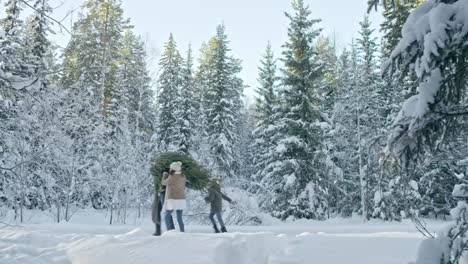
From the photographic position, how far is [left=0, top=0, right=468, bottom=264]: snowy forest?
4.13m

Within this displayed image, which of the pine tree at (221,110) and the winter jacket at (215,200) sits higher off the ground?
the pine tree at (221,110)

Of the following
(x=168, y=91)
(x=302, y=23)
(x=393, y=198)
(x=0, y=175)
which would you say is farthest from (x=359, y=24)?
(x=0, y=175)

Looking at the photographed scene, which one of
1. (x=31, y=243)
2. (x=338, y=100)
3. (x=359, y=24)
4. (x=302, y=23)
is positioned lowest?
(x=31, y=243)

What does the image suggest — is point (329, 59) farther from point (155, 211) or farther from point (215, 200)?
point (155, 211)

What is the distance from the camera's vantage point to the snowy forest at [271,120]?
4.13 metres

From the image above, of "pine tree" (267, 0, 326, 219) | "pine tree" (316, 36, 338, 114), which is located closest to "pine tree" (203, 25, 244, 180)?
"pine tree" (316, 36, 338, 114)

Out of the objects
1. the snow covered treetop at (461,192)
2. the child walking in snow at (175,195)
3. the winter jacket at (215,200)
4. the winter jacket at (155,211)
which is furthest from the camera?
the winter jacket at (215,200)

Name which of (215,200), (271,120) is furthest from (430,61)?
(271,120)

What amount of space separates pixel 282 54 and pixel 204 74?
1822cm

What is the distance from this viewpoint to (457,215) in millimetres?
3875

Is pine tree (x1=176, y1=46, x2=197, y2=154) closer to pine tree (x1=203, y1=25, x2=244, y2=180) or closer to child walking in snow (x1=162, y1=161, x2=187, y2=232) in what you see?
A: pine tree (x1=203, y1=25, x2=244, y2=180)

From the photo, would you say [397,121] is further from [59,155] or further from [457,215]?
[59,155]

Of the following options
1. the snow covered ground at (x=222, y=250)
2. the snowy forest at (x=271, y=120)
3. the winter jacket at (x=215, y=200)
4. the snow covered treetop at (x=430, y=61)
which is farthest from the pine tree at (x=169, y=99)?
the snow covered treetop at (x=430, y=61)

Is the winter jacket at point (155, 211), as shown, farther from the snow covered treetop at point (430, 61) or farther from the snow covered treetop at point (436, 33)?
the snow covered treetop at point (436, 33)
